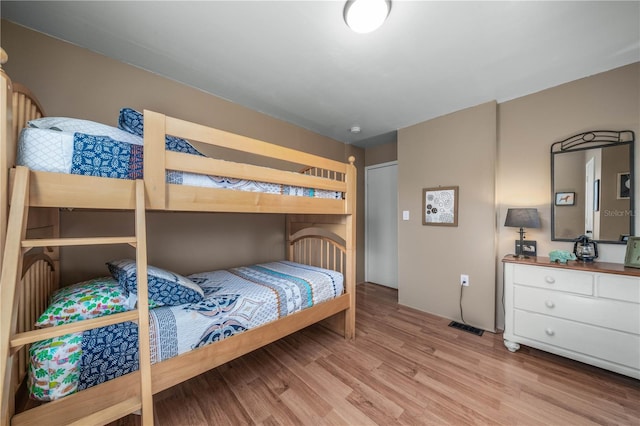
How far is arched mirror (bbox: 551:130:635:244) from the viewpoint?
1.80m

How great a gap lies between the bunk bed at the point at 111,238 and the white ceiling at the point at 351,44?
71cm

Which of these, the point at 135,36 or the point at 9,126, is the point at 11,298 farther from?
the point at 135,36

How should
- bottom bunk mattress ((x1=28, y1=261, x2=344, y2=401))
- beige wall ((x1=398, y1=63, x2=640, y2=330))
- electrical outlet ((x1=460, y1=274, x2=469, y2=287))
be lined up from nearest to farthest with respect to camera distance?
bottom bunk mattress ((x1=28, y1=261, x2=344, y2=401)) < beige wall ((x1=398, y1=63, x2=640, y2=330)) < electrical outlet ((x1=460, y1=274, x2=469, y2=287))

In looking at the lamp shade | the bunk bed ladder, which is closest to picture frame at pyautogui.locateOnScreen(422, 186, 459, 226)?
the lamp shade

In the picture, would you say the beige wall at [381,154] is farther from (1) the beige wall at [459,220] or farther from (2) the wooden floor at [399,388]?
(2) the wooden floor at [399,388]

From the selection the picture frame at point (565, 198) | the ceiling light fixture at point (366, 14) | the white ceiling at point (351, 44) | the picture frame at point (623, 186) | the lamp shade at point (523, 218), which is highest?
the white ceiling at point (351, 44)

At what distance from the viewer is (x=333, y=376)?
5.43ft

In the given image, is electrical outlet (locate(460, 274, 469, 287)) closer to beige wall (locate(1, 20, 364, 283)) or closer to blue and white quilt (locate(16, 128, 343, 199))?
beige wall (locate(1, 20, 364, 283))

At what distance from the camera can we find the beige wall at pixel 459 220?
236 cm

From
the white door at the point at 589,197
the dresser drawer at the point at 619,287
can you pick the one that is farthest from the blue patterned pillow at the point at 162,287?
the white door at the point at 589,197

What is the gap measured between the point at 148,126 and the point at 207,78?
Answer: 4.00 feet

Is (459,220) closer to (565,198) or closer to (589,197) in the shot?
(565,198)

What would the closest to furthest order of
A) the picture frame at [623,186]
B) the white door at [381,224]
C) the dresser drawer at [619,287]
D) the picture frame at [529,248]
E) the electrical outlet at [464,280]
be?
the dresser drawer at [619,287], the picture frame at [623,186], the picture frame at [529,248], the electrical outlet at [464,280], the white door at [381,224]

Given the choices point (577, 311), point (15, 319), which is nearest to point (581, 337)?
point (577, 311)
